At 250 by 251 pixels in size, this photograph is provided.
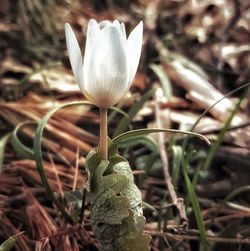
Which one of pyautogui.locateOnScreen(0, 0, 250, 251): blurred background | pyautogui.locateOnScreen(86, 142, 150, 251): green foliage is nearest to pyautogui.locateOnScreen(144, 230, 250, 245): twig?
pyautogui.locateOnScreen(0, 0, 250, 251): blurred background

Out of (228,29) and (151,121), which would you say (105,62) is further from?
(228,29)

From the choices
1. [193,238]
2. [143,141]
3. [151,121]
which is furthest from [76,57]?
[151,121]

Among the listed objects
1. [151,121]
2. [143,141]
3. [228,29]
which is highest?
[228,29]

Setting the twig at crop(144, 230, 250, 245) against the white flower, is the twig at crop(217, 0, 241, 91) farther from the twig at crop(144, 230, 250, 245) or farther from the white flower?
the white flower

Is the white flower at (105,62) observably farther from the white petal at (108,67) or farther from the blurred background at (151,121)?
the blurred background at (151,121)

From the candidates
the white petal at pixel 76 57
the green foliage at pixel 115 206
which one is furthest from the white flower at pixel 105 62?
the green foliage at pixel 115 206

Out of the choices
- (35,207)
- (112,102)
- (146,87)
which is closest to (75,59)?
(112,102)
